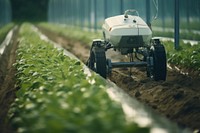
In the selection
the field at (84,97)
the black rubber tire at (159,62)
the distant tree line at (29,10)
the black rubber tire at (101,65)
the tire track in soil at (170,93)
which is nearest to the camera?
the field at (84,97)

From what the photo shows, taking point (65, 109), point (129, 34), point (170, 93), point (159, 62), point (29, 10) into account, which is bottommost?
point (29, 10)

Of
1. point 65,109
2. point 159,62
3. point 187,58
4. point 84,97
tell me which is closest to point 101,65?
point 159,62

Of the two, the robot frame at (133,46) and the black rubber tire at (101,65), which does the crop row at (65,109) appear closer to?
the black rubber tire at (101,65)

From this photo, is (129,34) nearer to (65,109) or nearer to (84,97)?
(84,97)

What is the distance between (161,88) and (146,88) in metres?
0.42

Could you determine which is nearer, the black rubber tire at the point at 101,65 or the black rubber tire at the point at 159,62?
the black rubber tire at the point at 159,62

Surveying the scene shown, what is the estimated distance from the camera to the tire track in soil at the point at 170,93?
6.19 meters

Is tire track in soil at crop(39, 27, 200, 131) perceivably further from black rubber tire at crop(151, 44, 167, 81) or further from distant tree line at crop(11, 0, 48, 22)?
distant tree line at crop(11, 0, 48, 22)

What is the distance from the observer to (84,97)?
15.6 ft

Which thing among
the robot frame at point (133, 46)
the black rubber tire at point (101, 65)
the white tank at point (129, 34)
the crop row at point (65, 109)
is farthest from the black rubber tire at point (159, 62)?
the crop row at point (65, 109)

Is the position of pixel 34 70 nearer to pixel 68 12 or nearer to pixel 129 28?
pixel 129 28

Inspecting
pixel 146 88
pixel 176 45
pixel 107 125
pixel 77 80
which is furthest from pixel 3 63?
pixel 107 125

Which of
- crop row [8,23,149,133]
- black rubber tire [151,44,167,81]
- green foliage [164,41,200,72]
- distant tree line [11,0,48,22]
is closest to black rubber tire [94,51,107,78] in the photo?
black rubber tire [151,44,167,81]

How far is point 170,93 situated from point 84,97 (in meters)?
2.87
